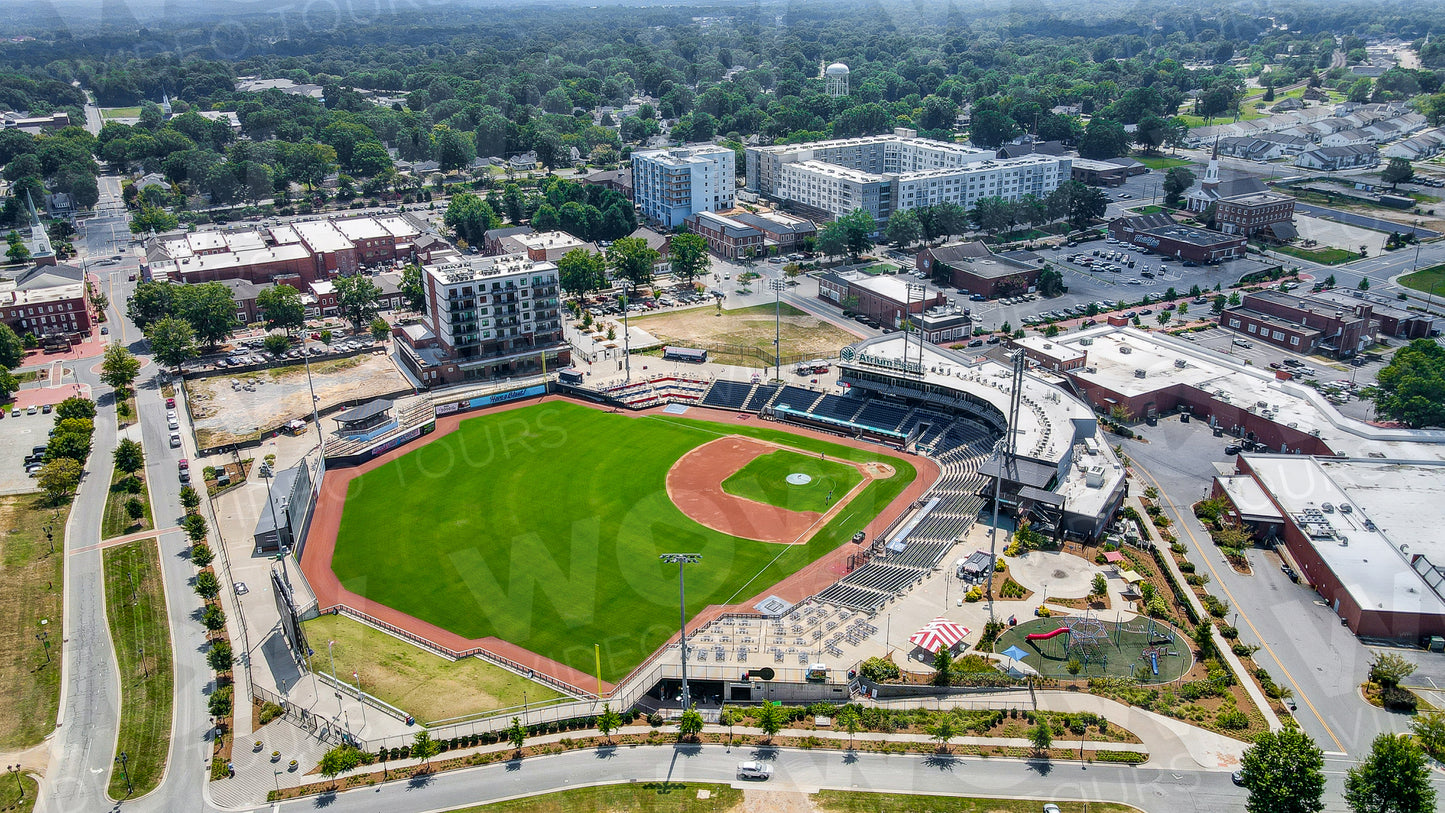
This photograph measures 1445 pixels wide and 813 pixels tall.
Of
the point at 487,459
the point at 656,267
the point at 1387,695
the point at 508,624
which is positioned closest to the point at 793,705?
the point at 508,624

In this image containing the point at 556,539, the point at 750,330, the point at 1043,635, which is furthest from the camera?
the point at 750,330

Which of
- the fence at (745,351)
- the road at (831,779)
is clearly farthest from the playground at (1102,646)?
the fence at (745,351)

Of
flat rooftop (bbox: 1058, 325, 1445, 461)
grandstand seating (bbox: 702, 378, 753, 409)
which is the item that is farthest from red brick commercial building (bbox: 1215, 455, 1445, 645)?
grandstand seating (bbox: 702, 378, 753, 409)

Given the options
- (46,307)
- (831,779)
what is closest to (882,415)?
(831,779)

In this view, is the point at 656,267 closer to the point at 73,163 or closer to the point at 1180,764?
the point at 1180,764

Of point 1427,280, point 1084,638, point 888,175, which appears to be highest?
point 888,175

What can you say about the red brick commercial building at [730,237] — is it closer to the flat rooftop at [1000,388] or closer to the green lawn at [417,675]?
the flat rooftop at [1000,388]

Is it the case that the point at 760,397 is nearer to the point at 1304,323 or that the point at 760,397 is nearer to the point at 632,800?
the point at 632,800
